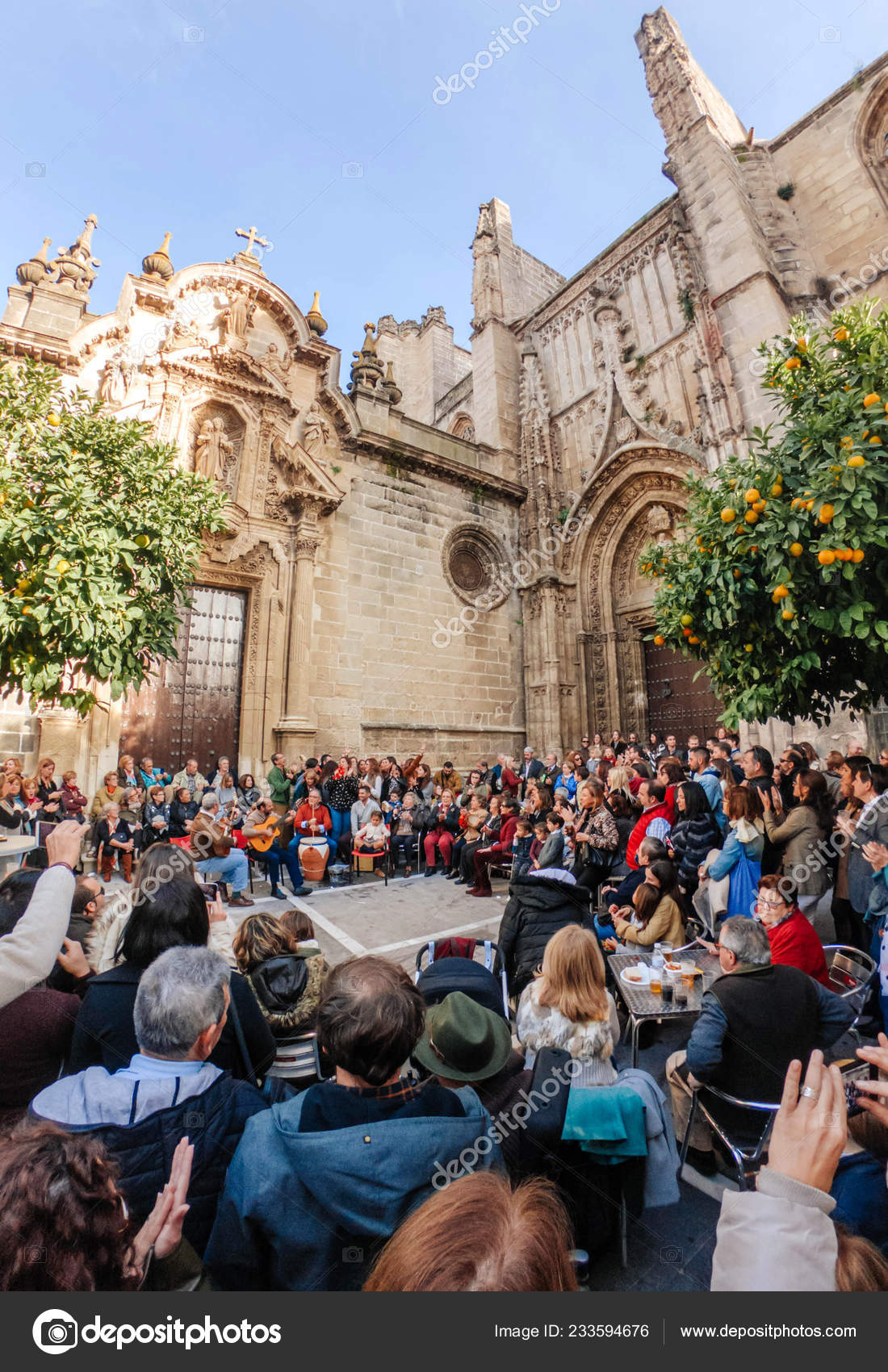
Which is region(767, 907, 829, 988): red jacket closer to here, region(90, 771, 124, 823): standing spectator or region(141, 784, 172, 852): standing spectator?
region(141, 784, 172, 852): standing spectator

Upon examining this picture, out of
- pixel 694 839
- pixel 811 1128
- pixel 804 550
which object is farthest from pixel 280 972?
pixel 804 550

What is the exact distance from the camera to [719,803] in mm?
5777

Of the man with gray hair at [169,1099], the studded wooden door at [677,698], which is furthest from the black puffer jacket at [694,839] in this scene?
the studded wooden door at [677,698]

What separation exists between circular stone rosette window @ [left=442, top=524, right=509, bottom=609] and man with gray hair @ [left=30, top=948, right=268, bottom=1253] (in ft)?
43.5

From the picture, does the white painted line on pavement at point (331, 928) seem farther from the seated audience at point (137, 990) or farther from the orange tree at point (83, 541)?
the orange tree at point (83, 541)

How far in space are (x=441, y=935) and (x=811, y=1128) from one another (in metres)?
5.22

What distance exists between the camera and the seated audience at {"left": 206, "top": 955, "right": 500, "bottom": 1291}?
1.31 metres

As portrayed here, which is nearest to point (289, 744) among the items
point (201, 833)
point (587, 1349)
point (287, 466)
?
point (201, 833)

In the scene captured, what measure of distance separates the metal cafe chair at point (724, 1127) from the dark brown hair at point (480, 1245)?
181 centimetres

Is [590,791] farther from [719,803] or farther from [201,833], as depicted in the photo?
[201,833]

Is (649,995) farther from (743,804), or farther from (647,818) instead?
(647,818)

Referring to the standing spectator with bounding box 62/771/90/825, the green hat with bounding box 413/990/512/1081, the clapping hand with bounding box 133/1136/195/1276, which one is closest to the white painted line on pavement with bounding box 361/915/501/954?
the green hat with bounding box 413/990/512/1081

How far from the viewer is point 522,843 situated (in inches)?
255

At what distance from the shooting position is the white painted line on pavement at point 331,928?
223 inches
